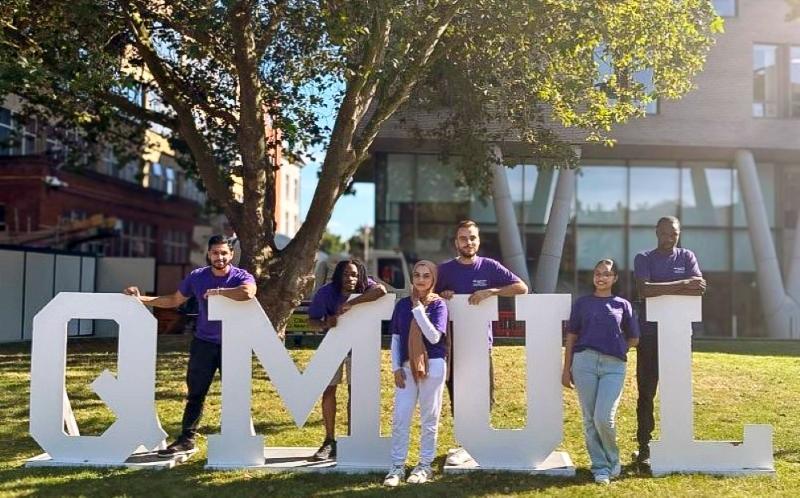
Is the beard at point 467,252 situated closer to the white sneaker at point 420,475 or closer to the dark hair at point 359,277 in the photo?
the dark hair at point 359,277

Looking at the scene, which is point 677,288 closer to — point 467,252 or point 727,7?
point 467,252

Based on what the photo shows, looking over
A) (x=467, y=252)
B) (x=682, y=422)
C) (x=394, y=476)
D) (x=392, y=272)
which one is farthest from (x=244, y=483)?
(x=392, y=272)

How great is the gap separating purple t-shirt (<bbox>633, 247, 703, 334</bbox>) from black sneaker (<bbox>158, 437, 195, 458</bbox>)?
3.98 m

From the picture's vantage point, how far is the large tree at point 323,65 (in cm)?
998

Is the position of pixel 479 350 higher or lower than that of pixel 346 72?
lower

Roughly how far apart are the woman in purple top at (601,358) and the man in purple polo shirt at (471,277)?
55 centimetres

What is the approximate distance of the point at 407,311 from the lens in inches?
249

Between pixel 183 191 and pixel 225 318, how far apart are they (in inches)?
1577

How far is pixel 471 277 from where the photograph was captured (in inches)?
264

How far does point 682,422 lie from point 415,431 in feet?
8.95

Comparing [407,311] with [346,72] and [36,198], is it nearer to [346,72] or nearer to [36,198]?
[346,72]

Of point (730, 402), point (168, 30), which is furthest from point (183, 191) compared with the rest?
point (730, 402)

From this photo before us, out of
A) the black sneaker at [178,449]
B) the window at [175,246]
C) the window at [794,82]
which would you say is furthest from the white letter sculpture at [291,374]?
the window at [175,246]

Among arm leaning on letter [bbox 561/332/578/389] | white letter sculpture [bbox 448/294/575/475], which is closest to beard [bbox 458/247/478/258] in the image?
white letter sculpture [bbox 448/294/575/475]
